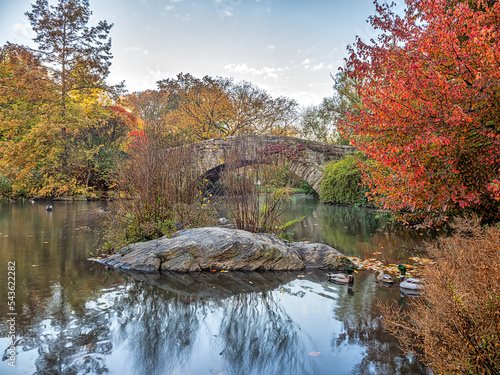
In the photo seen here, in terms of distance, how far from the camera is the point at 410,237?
848 centimetres

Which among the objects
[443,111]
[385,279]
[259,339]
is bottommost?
[259,339]

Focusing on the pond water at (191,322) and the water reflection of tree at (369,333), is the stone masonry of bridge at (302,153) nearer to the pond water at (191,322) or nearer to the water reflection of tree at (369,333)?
the pond water at (191,322)

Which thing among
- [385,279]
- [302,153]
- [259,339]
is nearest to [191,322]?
[259,339]

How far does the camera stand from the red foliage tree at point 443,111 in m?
4.23

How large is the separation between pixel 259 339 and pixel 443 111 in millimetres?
3761

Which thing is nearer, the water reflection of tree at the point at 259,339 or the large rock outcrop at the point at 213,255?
the water reflection of tree at the point at 259,339

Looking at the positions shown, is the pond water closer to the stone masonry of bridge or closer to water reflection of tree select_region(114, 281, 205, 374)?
water reflection of tree select_region(114, 281, 205, 374)

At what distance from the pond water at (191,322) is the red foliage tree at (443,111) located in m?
1.76

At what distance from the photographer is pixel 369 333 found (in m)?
3.15

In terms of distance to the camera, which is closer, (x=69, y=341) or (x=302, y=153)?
(x=69, y=341)

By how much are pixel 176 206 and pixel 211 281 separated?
2096 mm

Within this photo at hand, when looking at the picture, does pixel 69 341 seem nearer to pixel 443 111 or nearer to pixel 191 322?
pixel 191 322

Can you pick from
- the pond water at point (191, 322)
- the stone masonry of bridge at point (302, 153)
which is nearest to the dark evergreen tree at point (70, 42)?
the stone masonry of bridge at point (302, 153)

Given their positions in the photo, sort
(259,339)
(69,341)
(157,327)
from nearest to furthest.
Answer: (69,341) → (259,339) → (157,327)
